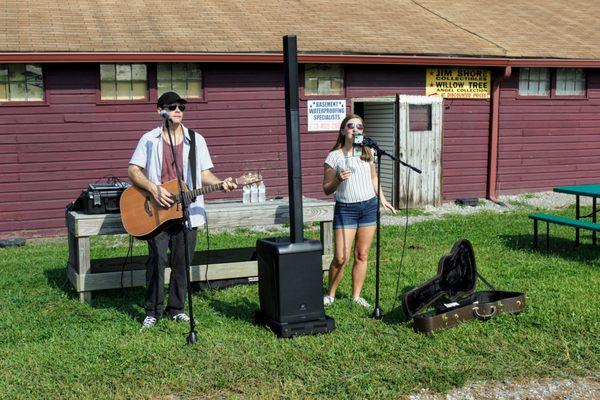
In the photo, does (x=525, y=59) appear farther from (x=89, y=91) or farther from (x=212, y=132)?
(x=89, y=91)

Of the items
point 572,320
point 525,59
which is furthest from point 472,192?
point 572,320

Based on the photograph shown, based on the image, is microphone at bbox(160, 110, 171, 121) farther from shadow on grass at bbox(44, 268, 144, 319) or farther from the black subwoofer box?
shadow on grass at bbox(44, 268, 144, 319)

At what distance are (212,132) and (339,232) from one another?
6535mm

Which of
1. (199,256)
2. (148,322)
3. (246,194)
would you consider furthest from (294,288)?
(199,256)

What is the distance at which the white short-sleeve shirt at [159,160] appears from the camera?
5738 millimetres

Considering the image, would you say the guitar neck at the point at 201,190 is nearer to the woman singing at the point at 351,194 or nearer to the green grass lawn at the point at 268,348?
the woman singing at the point at 351,194

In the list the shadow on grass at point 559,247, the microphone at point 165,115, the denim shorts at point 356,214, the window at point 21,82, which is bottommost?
the shadow on grass at point 559,247

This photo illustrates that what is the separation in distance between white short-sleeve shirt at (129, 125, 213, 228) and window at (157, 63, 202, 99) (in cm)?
618

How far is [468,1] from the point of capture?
17953mm

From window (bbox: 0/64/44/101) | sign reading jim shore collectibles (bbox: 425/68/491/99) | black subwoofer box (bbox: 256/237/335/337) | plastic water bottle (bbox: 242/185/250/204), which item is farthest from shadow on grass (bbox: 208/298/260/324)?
sign reading jim shore collectibles (bbox: 425/68/491/99)

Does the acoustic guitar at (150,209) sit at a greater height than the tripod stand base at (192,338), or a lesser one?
greater

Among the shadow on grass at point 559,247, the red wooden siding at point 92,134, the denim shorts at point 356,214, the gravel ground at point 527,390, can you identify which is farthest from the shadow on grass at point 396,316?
the red wooden siding at point 92,134

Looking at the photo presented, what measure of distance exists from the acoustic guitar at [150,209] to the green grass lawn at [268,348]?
815 millimetres

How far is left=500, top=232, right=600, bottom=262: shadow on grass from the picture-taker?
8611 mm
